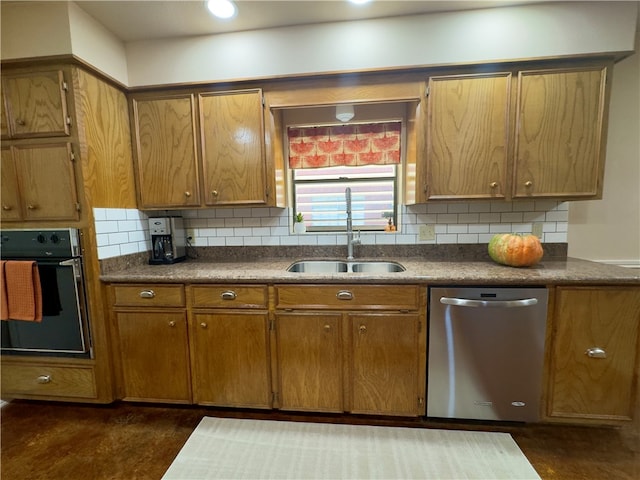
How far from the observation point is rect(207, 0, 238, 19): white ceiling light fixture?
5.10 ft

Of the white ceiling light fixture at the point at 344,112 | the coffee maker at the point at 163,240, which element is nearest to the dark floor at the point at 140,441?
the coffee maker at the point at 163,240

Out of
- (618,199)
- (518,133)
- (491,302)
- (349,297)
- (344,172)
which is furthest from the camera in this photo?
(344,172)

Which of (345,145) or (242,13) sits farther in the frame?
(345,145)

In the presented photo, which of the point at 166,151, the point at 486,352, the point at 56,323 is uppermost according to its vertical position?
the point at 166,151

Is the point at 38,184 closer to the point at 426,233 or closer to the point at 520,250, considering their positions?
the point at 426,233

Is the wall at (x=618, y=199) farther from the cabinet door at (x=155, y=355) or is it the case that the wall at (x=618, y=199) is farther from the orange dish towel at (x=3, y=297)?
the orange dish towel at (x=3, y=297)

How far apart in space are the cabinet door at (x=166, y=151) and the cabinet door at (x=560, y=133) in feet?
6.98

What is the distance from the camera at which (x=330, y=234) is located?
2.22 meters

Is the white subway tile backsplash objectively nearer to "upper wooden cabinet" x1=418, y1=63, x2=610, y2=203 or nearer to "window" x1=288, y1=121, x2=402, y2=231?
"window" x1=288, y1=121, x2=402, y2=231

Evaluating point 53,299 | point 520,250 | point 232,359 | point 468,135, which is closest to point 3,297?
point 53,299

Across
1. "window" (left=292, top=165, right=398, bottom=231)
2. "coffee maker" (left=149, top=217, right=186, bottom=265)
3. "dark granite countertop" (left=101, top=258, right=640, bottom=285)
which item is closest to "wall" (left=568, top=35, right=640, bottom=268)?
"dark granite countertop" (left=101, top=258, right=640, bottom=285)

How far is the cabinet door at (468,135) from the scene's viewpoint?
1712mm

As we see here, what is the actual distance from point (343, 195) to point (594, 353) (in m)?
1.81

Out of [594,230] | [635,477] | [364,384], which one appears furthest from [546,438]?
[594,230]
